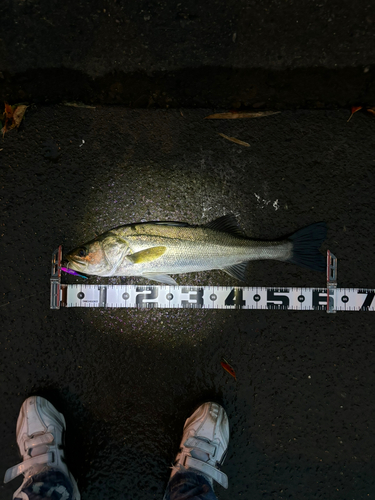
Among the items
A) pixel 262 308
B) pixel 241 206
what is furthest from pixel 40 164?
pixel 262 308

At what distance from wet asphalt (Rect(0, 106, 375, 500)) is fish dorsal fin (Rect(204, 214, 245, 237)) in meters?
0.18

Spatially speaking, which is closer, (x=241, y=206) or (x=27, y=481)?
(x=27, y=481)

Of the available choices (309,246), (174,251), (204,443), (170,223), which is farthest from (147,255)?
(204,443)

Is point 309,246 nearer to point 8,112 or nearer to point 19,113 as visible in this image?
point 19,113

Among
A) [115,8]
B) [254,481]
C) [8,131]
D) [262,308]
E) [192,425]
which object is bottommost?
[254,481]

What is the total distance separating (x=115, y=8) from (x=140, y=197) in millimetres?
1938

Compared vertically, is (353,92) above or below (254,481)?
above

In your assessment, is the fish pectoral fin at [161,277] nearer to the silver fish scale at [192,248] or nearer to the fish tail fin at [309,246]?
the silver fish scale at [192,248]

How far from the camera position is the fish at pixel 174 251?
→ 2844 mm

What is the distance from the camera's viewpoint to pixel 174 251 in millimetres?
2861

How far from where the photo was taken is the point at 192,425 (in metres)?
3.05

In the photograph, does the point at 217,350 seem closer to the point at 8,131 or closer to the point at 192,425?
the point at 192,425

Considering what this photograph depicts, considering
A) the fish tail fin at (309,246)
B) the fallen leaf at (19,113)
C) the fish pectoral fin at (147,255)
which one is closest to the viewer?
the fish pectoral fin at (147,255)

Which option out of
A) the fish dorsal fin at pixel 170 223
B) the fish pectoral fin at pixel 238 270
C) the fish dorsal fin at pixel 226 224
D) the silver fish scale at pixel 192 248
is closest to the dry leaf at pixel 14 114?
the silver fish scale at pixel 192 248
